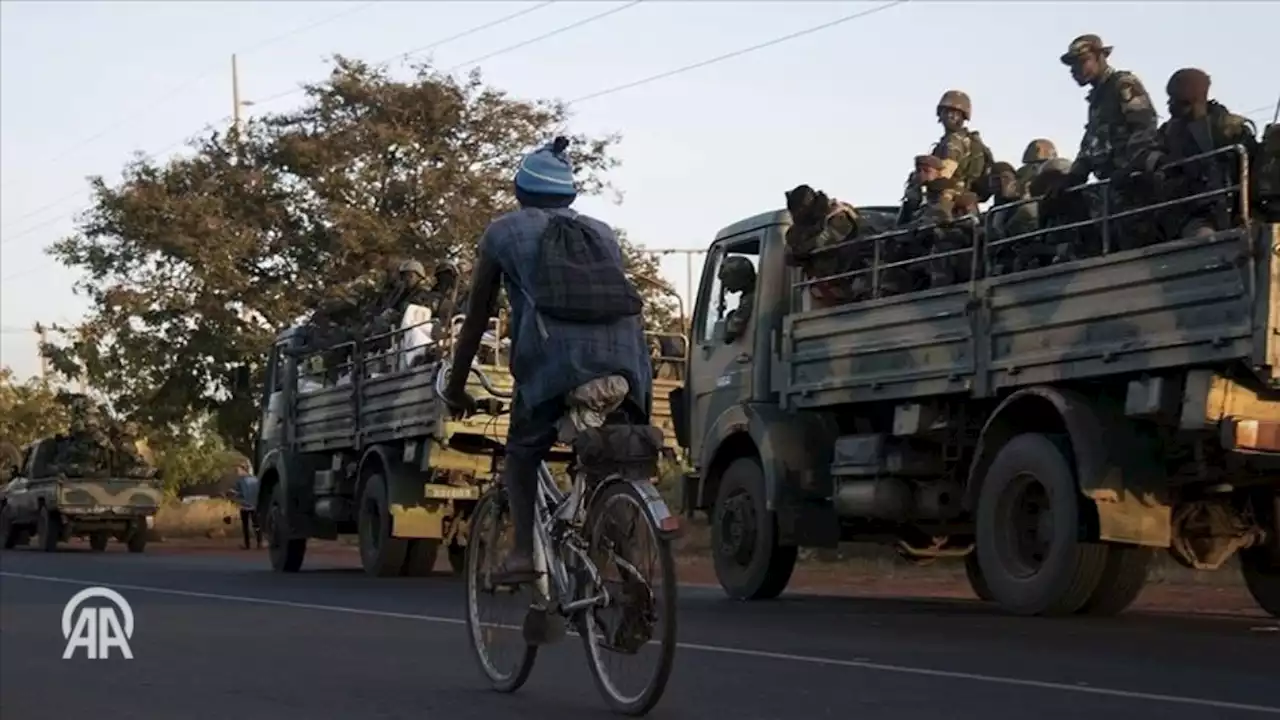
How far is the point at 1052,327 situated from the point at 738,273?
142 inches

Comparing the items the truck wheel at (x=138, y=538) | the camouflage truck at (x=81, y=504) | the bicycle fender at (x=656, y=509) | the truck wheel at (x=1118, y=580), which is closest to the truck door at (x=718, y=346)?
the truck wheel at (x=1118, y=580)

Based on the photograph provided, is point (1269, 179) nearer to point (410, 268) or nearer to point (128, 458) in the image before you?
point (410, 268)

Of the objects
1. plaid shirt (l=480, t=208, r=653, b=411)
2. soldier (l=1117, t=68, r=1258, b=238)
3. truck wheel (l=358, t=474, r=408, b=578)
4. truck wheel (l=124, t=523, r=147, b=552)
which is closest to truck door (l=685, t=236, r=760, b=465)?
soldier (l=1117, t=68, r=1258, b=238)

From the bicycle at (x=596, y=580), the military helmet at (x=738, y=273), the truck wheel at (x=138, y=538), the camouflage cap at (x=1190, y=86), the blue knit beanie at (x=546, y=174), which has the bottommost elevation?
the bicycle at (x=596, y=580)

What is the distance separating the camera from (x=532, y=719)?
7125 mm

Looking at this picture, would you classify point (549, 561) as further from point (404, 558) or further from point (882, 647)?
point (404, 558)

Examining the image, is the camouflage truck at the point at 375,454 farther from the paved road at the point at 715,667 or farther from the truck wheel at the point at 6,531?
the truck wheel at the point at 6,531

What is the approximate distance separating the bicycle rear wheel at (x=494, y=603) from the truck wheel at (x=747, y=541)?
20.1 feet

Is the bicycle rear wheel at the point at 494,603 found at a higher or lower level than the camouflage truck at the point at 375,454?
lower

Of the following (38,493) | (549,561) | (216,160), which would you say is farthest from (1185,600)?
(216,160)

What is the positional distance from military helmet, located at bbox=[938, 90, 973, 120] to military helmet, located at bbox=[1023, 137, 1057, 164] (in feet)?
2.09

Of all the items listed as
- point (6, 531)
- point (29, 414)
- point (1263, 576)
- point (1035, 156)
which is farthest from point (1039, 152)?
point (29, 414)

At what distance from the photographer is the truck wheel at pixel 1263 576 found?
12.5 meters

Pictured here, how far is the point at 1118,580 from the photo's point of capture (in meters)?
12.0
